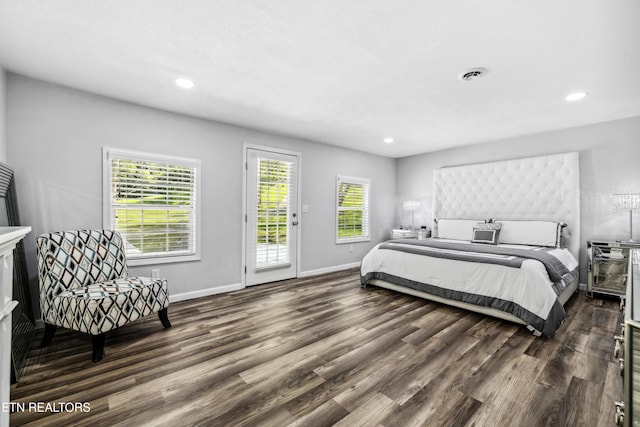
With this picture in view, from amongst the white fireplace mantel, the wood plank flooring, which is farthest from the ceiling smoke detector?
the white fireplace mantel

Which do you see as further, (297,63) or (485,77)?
(485,77)

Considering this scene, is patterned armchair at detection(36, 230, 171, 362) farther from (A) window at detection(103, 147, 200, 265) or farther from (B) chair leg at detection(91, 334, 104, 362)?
(A) window at detection(103, 147, 200, 265)

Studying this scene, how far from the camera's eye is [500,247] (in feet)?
12.0

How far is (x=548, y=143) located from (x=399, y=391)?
455 cm

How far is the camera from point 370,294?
3.90 m

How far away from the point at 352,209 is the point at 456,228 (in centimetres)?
192

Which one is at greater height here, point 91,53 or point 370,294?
point 91,53

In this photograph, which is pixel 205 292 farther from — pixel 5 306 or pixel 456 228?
pixel 456 228

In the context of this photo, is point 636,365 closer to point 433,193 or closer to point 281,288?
point 281,288

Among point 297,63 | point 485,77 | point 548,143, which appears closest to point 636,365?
point 485,77

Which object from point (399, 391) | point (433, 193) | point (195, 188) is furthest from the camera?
point (433, 193)

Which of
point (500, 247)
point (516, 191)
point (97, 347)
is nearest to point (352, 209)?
point (500, 247)

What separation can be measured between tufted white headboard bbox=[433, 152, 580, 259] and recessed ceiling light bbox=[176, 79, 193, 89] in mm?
4575

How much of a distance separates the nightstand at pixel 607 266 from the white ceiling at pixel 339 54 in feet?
5.51
